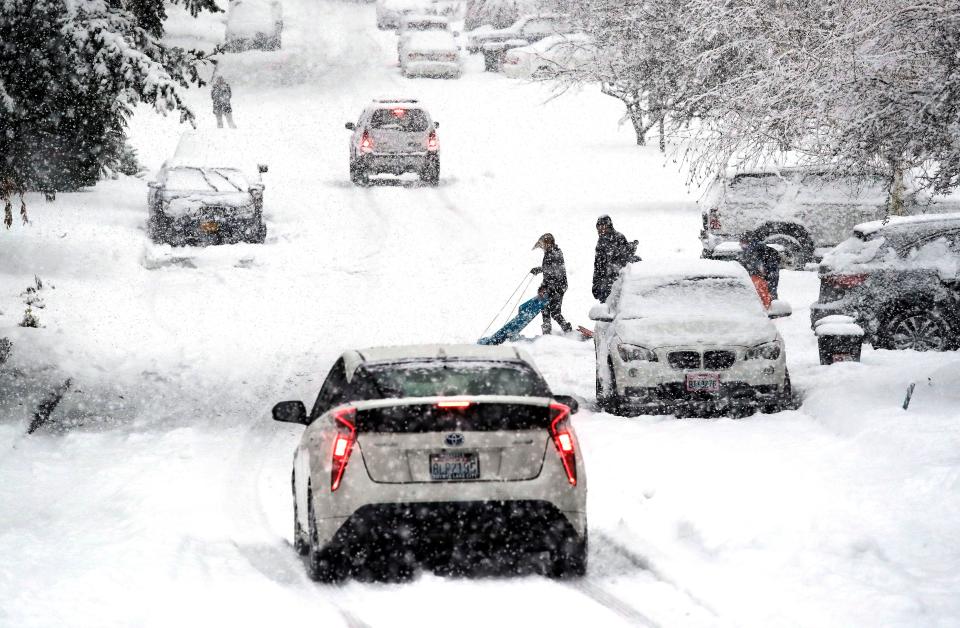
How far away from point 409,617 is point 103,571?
2.18 meters

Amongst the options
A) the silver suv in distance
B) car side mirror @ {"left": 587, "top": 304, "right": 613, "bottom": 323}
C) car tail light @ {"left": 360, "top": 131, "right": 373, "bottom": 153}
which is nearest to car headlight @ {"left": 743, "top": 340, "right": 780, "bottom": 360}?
car side mirror @ {"left": 587, "top": 304, "right": 613, "bottom": 323}

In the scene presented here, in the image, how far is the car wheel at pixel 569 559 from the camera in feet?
27.1

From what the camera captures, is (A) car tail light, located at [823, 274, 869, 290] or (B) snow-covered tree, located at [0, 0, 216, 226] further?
(A) car tail light, located at [823, 274, 869, 290]

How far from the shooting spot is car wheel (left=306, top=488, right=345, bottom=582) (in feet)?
26.7

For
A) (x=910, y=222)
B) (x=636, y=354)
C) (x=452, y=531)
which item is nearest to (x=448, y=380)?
(x=452, y=531)

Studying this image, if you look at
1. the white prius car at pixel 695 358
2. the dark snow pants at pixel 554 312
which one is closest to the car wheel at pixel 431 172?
the dark snow pants at pixel 554 312

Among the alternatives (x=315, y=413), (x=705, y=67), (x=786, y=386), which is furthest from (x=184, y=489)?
(x=705, y=67)

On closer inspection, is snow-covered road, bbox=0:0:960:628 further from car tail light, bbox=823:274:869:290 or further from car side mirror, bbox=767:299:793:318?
car tail light, bbox=823:274:869:290

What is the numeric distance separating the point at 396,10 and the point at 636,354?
159 feet

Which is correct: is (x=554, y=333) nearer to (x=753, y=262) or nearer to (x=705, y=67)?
(x=753, y=262)

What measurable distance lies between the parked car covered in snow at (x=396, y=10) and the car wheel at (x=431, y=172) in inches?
1001

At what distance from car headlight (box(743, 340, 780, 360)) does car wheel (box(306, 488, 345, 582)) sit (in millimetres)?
6626

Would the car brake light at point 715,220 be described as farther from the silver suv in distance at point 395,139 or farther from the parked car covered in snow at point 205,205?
the silver suv in distance at point 395,139

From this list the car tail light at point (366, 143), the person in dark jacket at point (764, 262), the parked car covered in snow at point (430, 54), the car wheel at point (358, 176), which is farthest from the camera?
the parked car covered in snow at point (430, 54)
